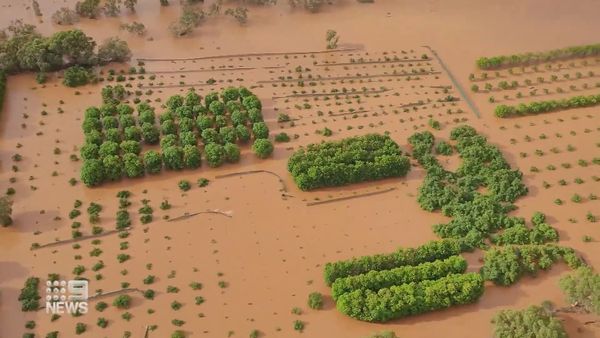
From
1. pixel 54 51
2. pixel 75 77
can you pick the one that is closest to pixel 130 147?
pixel 75 77

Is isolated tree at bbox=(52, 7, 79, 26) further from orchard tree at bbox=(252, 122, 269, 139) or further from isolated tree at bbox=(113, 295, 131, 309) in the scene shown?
isolated tree at bbox=(113, 295, 131, 309)

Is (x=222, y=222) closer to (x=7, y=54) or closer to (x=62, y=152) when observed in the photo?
(x=62, y=152)

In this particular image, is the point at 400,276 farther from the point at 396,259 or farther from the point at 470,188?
the point at 470,188

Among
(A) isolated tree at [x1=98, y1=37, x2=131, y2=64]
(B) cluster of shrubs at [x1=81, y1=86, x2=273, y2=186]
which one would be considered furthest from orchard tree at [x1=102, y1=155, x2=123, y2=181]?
(A) isolated tree at [x1=98, y1=37, x2=131, y2=64]

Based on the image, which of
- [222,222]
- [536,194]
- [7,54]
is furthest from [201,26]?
[536,194]

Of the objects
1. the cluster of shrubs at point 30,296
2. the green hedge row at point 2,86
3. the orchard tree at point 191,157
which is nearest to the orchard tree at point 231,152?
the orchard tree at point 191,157

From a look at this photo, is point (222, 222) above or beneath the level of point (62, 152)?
beneath
